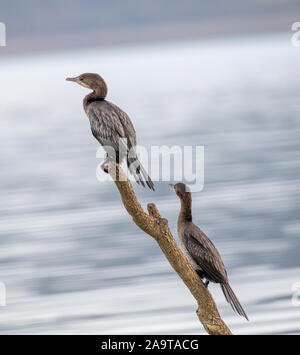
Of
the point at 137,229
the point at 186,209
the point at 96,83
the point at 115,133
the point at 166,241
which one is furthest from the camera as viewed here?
the point at 137,229

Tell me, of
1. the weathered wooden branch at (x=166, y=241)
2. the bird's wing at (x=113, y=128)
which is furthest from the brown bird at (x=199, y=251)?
the bird's wing at (x=113, y=128)

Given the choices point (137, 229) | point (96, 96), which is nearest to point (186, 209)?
point (96, 96)

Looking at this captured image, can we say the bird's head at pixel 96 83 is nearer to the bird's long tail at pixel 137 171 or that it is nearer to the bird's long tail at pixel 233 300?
the bird's long tail at pixel 137 171

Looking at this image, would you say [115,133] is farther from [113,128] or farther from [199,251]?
[199,251]

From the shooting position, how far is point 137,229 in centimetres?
1040

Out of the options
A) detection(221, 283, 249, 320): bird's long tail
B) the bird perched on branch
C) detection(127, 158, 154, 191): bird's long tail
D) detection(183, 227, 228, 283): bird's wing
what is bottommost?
detection(221, 283, 249, 320): bird's long tail

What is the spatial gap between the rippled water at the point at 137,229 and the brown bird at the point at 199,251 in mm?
1905

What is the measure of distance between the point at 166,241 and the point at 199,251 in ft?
1.01

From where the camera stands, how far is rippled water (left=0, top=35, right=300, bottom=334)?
7234 mm

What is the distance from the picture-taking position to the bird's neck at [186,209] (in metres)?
4.70

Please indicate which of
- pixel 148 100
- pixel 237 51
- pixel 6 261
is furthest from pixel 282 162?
pixel 237 51

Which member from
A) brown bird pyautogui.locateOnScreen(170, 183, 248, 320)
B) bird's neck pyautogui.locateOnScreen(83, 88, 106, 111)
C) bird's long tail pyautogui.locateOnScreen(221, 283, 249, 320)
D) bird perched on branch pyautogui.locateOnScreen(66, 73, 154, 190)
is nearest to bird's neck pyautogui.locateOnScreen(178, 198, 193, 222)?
brown bird pyautogui.locateOnScreen(170, 183, 248, 320)

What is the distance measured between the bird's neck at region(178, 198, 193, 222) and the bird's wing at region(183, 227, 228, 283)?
0.08 m

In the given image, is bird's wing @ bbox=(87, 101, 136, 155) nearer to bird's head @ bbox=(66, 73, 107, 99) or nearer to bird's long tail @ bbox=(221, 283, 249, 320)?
bird's head @ bbox=(66, 73, 107, 99)
